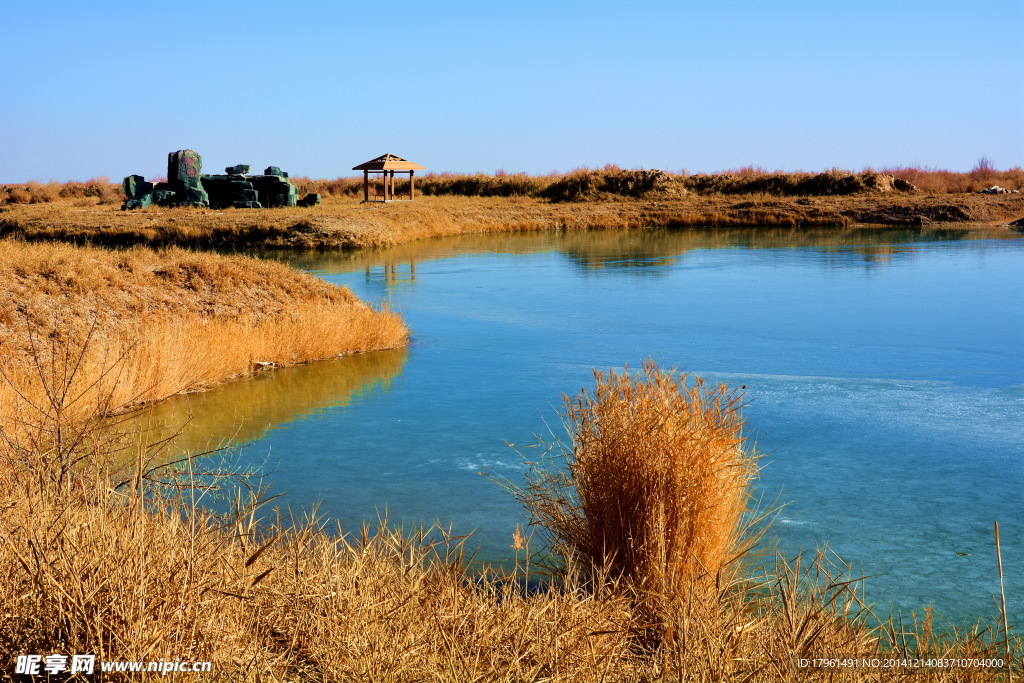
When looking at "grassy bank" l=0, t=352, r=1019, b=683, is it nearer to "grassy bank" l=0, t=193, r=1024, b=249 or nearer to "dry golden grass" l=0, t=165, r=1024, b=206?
"grassy bank" l=0, t=193, r=1024, b=249

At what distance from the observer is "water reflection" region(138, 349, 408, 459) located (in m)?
10.4

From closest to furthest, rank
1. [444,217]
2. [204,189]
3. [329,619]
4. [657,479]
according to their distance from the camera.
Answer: [329,619], [657,479], [204,189], [444,217]

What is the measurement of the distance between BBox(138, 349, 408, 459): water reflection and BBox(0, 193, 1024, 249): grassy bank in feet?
65.1

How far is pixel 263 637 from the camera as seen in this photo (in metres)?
3.97

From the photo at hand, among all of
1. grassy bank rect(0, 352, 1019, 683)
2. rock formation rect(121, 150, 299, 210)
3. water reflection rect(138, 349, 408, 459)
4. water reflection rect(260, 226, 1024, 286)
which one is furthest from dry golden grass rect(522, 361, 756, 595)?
rock formation rect(121, 150, 299, 210)

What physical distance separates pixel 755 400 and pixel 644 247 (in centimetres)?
2604

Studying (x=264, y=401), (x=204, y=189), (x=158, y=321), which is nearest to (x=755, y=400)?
(x=264, y=401)

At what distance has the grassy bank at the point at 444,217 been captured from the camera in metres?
33.9

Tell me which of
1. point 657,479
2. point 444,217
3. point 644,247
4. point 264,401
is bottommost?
point 264,401

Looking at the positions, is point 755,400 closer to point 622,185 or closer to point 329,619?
point 329,619

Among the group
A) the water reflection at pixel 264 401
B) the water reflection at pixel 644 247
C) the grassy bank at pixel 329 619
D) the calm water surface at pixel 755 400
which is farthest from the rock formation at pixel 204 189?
the grassy bank at pixel 329 619

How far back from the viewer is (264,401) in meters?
12.3

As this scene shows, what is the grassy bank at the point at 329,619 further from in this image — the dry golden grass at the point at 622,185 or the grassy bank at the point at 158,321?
the dry golden grass at the point at 622,185

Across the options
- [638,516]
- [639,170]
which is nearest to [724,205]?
[639,170]
